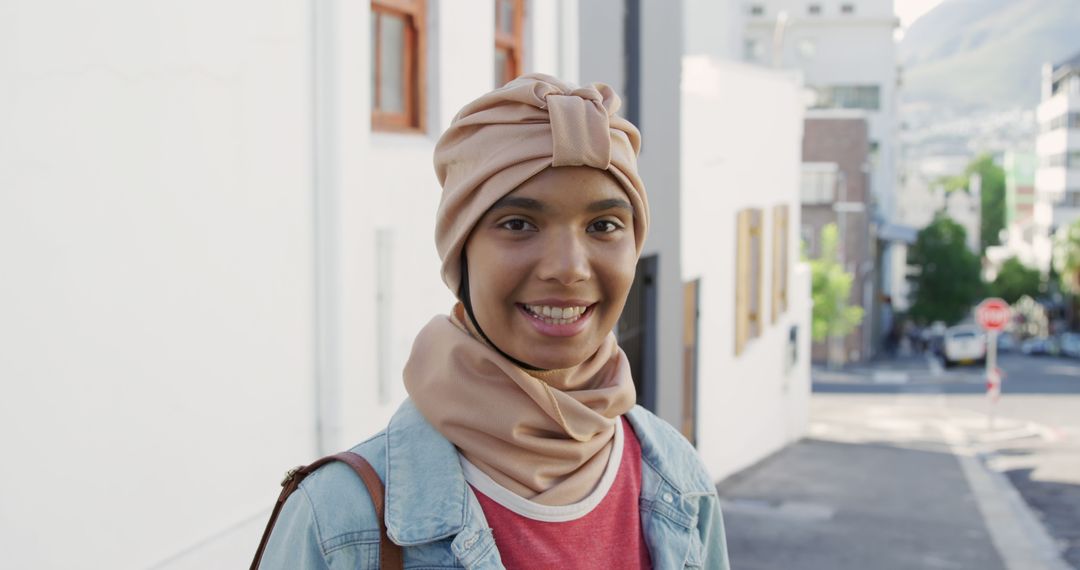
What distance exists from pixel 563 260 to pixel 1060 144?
86.1 meters

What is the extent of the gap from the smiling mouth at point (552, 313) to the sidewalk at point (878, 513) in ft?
32.4

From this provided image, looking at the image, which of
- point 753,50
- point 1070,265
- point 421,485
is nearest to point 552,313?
point 421,485

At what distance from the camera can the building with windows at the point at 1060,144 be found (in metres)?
79.2

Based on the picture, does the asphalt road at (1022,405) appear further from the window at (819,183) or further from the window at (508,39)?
the window at (508,39)

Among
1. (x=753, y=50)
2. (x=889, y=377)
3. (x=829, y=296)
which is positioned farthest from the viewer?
(x=753, y=50)

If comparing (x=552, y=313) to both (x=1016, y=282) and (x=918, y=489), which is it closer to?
(x=918, y=489)

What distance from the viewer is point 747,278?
18.4 metres

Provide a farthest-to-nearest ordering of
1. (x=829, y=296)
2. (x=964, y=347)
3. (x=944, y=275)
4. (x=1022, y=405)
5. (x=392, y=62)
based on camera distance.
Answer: (x=944, y=275) → (x=964, y=347) → (x=829, y=296) → (x=1022, y=405) → (x=392, y=62)

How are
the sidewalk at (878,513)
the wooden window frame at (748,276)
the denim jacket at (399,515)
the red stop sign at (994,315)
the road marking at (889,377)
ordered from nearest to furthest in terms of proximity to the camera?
1. the denim jacket at (399,515)
2. the sidewalk at (878,513)
3. the wooden window frame at (748,276)
4. the red stop sign at (994,315)
5. the road marking at (889,377)

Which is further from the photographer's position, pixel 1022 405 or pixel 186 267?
pixel 1022 405

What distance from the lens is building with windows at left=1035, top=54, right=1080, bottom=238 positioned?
260 feet

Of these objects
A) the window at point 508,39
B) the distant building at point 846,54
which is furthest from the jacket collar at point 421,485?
the distant building at point 846,54

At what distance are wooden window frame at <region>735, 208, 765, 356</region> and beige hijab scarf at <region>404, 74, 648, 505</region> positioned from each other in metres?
15.5

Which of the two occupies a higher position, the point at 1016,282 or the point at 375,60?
the point at 375,60
